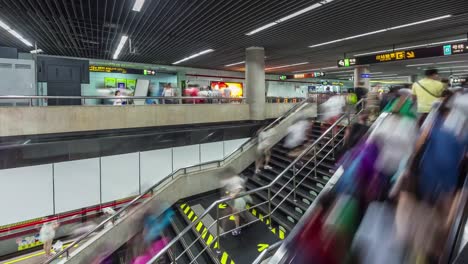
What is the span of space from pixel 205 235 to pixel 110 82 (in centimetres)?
1185

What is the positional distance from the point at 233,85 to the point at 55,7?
45.2 ft

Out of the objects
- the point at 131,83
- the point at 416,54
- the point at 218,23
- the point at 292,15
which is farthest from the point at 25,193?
the point at 416,54

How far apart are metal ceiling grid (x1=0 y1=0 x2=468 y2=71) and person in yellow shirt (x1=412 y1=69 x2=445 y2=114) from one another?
2014 mm

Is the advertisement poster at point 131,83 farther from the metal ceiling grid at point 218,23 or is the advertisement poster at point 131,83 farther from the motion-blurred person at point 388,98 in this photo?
the motion-blurred person at point 388,98

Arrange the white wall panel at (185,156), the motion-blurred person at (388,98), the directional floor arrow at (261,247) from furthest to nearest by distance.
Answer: the white wall panel at (185,156) < the motion-blurred person at (388,98) < the directional floor arrow at (261,247)

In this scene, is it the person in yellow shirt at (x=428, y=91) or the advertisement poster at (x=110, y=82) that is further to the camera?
the advertisement poster at (x=110, y=82)

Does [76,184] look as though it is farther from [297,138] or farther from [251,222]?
[297,138]

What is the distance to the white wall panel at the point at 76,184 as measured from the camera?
22.9ft

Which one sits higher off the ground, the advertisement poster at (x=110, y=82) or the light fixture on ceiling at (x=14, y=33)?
the light fixture on ceiling at (x=14, y=33)

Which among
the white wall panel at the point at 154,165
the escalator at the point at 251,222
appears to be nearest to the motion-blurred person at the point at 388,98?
the escalator at the point at 251,222

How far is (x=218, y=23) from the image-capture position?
6492 millimetres

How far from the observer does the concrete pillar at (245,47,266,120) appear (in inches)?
367

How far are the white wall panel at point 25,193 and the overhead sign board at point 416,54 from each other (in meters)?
10.3

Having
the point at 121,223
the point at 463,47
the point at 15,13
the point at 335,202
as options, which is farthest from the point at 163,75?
the point at 335,202
